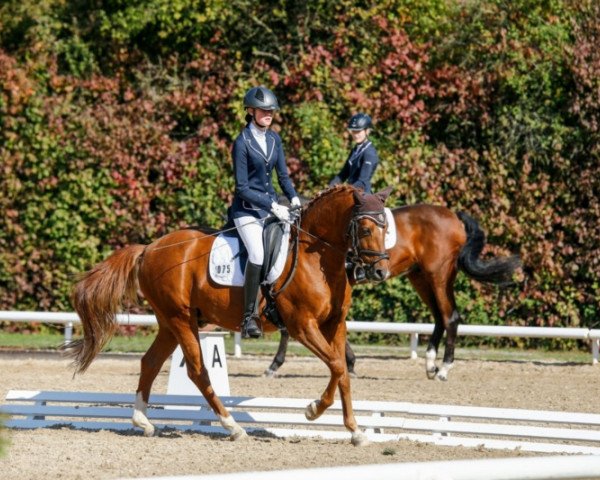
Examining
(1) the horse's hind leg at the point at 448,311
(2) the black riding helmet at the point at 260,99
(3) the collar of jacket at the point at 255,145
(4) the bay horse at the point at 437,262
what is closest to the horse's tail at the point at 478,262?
(4) the bay horse at the point at 437,262

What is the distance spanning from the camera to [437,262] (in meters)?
12.8

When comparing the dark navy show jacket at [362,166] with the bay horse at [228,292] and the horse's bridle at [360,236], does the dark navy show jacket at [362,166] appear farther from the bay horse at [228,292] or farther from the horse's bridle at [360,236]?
the horse's bridle at [360,236]

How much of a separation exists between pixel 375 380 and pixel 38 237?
7.59m

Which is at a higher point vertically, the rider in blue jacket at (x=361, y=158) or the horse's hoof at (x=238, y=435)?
the rider in blue jacket at (x=361, y=158)

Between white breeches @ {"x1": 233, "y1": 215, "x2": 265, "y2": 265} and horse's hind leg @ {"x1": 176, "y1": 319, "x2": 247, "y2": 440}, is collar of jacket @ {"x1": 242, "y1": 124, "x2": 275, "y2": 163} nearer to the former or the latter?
white breeches @ {"x1": 233, "y1": 215, "x2": 265, "y2": 265}

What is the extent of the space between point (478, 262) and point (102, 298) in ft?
17.4

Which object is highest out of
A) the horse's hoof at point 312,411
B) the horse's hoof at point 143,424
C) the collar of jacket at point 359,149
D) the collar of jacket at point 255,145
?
the collar of jacket at point 255,145

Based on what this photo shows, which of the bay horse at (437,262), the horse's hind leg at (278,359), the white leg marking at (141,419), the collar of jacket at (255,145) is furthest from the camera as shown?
the horse's hind leg at (278,359)

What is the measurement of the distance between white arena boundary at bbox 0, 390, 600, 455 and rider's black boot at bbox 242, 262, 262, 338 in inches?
36.1

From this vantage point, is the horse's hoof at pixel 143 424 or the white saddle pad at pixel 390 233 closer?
the horse's hoof at pixel 143 424

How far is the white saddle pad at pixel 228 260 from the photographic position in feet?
28.4

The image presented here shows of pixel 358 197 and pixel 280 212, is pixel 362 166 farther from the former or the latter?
pixel 358 197

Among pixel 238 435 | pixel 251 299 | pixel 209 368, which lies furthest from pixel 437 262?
pixel 238 435

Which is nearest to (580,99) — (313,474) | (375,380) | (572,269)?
Answer: (572,269)
